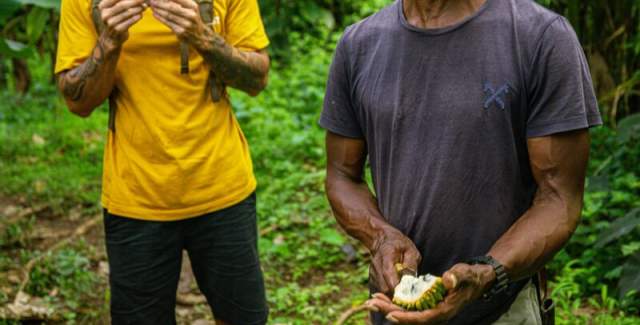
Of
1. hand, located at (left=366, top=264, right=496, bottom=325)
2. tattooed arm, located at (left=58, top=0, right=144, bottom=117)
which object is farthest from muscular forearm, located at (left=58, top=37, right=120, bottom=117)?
hand, located at (left=366, top=264, right=496, bottom=325)

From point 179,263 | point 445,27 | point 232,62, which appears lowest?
point 179,263

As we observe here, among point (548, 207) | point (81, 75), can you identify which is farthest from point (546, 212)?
point (81, 75)

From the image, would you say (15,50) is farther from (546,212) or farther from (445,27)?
(546,212)

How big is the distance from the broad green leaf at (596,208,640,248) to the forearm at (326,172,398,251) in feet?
6.02

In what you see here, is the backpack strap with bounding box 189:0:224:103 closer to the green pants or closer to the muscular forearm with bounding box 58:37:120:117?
the muscular forearm with bounding box 58:37:120:117

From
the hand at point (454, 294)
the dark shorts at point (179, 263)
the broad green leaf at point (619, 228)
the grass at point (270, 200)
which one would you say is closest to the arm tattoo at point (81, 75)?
the dark shorts at point (179, 263)

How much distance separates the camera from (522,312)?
1957 mm

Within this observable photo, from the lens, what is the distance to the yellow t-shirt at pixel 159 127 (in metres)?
2.78

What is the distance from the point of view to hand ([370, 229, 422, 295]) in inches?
72.4

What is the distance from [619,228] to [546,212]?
6.53ft

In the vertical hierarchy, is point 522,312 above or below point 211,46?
below

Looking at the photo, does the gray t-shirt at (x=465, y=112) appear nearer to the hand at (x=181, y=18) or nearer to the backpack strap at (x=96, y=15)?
the hand at (x=181, y=18)

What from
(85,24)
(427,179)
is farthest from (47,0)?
(427,179)

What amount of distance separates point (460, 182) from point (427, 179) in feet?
0.25
